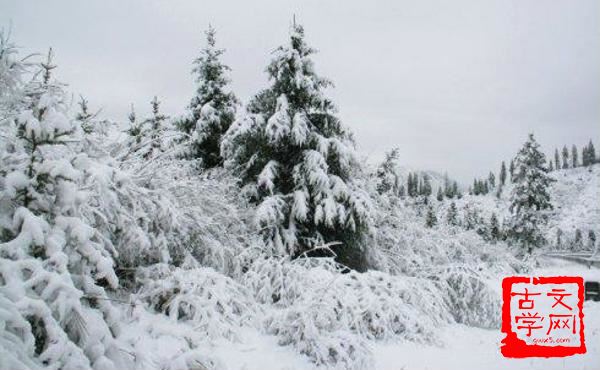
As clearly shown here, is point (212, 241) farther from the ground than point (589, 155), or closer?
closer

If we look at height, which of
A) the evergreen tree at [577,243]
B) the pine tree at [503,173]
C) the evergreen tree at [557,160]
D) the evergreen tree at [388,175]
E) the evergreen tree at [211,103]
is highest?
the evergreen tree at [557,160]

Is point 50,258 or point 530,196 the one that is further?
point 530,196

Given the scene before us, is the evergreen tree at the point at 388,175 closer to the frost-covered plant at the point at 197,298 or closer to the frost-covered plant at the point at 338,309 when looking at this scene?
the frost-covered plant at the point at 338,309

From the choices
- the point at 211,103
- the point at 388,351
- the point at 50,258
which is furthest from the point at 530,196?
the point at 50,258

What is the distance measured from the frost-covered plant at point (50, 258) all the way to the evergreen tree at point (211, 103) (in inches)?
432

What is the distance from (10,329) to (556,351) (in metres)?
8.51

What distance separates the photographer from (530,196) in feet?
98.6

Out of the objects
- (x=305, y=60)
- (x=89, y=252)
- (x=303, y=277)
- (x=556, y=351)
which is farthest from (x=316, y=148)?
(x=89, y=252)

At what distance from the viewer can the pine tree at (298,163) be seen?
10.3 metres

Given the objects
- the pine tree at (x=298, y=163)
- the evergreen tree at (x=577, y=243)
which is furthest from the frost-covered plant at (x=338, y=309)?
the evergreen tree at (x=577, y=243)

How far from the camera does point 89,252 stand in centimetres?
392

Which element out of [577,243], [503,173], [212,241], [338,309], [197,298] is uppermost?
[503,173]

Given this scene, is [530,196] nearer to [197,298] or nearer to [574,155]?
[197,298]

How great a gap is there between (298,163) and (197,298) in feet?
17.0
